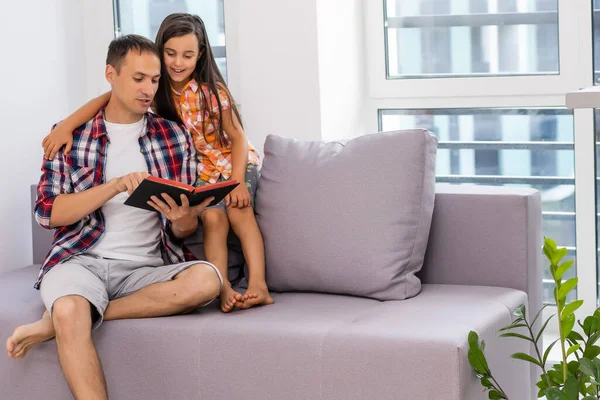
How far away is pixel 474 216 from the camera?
270 cm

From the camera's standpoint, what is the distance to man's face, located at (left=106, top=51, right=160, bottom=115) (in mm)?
2695

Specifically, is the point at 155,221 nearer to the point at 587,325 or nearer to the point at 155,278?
the point at 155,278

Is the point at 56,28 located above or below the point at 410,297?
above

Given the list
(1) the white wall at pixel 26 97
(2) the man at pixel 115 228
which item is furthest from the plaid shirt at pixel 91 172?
(1) the white wall at pixel 26 97

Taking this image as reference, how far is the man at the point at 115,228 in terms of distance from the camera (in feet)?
8.11

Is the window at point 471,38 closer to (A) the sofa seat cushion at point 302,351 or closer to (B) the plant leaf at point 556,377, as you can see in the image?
(A) the sofa seat cushion at point 302,351

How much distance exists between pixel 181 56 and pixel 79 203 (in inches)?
22.3

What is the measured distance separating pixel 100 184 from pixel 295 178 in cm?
58

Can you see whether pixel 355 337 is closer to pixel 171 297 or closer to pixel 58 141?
pixel 171 297

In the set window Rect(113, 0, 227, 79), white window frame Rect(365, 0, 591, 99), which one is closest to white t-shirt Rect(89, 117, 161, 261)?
window Rect(113, 0, 227, 79)

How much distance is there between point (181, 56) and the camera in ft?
9.30

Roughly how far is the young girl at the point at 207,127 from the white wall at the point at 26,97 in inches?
26.2

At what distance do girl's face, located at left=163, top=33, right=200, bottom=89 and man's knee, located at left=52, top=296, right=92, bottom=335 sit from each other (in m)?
0.79

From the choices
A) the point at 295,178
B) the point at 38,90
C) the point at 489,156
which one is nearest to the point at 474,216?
the point at 295,178
